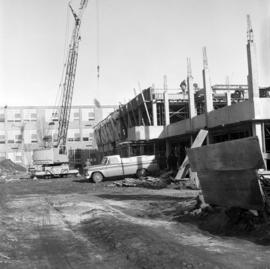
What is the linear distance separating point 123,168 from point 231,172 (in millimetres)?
24441

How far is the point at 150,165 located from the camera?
1387 inches

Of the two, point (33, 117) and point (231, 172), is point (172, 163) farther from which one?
point (33, 117)

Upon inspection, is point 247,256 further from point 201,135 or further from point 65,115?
point 65,115

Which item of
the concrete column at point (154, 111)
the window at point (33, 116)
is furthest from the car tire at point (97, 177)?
the window at point (33, 116)

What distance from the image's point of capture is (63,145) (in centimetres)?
6350

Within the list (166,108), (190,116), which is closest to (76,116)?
(166,108)

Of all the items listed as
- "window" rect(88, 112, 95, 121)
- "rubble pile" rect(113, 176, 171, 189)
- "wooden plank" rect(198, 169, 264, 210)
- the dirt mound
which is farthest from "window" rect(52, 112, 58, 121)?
"wooden plank" rect(198, 169, 264, 210)

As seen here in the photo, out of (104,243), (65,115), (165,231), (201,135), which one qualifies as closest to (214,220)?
(165,231)

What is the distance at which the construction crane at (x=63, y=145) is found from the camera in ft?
167

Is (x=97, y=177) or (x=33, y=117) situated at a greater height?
(x=33, y=117)

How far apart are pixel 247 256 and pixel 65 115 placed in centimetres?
5832

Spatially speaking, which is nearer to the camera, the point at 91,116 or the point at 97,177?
the point at 97,177

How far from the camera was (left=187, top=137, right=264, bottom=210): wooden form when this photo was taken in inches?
404

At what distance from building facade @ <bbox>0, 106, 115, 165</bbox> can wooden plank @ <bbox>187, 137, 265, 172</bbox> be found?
2864 inches
